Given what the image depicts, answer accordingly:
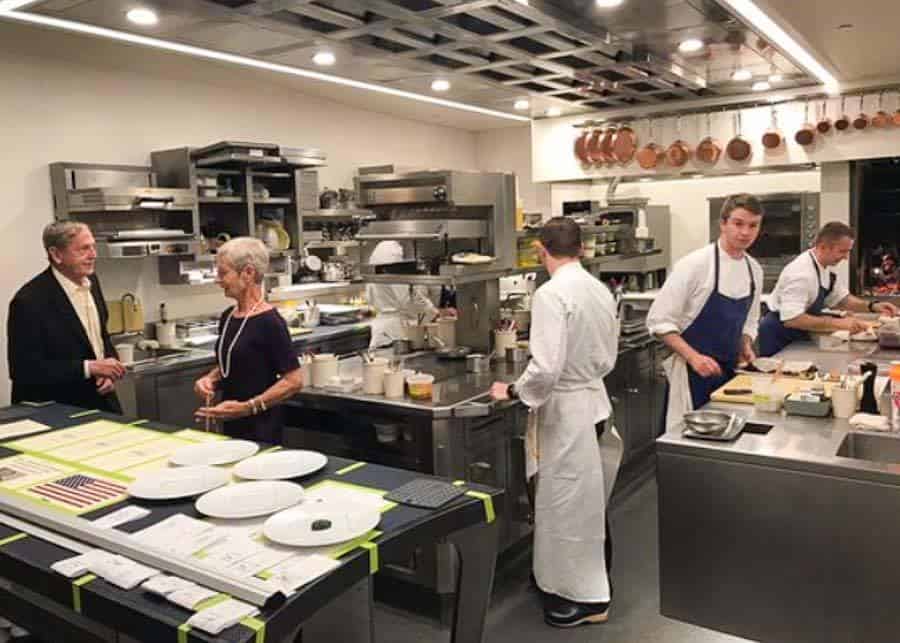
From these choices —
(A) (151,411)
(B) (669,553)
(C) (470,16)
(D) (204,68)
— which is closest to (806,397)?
(B) (669,553)

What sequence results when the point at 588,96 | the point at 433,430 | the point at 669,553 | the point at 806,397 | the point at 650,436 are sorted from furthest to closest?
the point at 588,96 → the point at 650,436 → the point at 433,430 → the point at 806,397 → the point at 669,553

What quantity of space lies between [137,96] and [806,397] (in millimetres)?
4472

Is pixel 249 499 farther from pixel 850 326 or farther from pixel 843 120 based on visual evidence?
pixel 843 120

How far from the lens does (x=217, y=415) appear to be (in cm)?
269

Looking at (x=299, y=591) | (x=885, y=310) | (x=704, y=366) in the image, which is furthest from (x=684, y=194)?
(x=299, y=591)

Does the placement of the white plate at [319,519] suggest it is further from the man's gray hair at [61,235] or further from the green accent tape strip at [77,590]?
the man's gray hair at [61,235]

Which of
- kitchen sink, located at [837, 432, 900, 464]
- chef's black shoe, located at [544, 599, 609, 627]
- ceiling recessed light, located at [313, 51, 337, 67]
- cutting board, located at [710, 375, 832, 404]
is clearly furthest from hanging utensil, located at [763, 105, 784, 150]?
chef's black shoe, located at [544, 599, 609, 627]

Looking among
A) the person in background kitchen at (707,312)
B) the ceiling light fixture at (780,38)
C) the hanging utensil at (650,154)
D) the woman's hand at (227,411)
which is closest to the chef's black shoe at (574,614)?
the person in background kitchen at (707,312)

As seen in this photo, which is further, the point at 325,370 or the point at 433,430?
the point at 325,370

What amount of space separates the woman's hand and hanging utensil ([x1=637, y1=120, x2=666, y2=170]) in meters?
4.42

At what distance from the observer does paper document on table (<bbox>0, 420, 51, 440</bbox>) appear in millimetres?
2484

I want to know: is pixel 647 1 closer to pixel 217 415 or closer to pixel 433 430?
pixel 433 430

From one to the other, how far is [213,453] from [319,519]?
2.19 ft

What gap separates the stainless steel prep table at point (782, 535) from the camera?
2.03 metres
